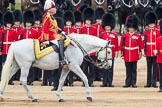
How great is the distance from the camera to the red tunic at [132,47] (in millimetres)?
22078

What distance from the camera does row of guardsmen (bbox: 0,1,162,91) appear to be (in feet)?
72.6

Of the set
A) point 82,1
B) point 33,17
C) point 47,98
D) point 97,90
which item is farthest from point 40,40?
point 82,1

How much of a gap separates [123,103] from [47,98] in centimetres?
165

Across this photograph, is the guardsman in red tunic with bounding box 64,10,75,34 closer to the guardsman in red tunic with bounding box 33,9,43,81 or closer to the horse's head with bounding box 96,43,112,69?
the guardsman in red tunic with bounding box 33,9,43,81

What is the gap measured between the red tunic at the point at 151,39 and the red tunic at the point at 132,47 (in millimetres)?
178

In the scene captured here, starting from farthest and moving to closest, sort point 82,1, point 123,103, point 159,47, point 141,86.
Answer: point 82,1 < point 141,86 < point 159,47 < point 123,103

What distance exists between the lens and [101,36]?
22422 mm

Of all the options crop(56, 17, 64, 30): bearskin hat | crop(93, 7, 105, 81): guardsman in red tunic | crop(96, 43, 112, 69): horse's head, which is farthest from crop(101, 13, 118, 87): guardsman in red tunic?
crop(96, 43, 112, 69): horse's head

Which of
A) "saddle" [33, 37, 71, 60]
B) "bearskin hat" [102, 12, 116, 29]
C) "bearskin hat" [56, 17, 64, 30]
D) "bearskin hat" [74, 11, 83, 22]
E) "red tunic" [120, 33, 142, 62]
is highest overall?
"bearskin hat" [74, 11, 83, 22]

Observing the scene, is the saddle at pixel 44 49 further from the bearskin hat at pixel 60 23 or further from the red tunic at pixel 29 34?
the red tunic at pixel 29 34

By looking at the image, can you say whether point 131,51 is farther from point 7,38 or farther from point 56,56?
point 56,56

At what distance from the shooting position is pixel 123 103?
62.4 feet

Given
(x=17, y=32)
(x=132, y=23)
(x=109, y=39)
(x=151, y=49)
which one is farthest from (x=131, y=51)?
(x=17, y=32)

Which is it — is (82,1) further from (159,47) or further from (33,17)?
(159,47)
